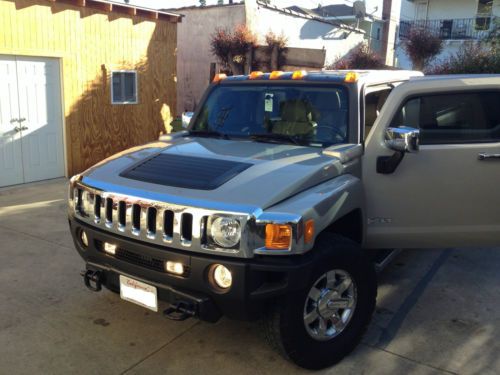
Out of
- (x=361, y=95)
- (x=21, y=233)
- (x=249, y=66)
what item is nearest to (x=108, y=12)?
(x=249, y=66)

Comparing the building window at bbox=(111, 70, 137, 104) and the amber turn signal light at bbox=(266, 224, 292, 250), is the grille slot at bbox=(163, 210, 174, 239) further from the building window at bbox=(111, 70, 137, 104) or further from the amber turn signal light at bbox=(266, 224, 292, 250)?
the building window at bbox=(111, 70, 137, 104)

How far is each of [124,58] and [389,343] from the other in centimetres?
838

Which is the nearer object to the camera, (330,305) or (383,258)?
(330,305)

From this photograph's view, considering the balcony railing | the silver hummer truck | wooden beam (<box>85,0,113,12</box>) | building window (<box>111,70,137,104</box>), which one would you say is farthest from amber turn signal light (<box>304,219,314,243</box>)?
the balcony railing

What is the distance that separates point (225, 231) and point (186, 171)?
664 millimetres

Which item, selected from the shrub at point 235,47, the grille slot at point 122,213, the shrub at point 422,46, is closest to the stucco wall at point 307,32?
the shrub at point 235,47

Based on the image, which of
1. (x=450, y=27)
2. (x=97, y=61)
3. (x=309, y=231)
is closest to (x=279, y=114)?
(x=309, y=231)

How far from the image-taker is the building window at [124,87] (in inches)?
398

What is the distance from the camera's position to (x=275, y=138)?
4.01 metres

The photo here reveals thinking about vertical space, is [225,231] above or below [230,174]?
below

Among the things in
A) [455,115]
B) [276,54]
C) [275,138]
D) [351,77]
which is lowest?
[275,138]

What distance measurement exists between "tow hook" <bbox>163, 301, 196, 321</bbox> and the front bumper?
2 cm

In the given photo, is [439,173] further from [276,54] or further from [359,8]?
[359,8]

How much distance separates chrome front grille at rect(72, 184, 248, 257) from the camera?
9.36 ft
